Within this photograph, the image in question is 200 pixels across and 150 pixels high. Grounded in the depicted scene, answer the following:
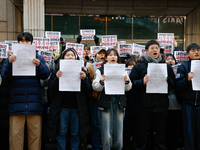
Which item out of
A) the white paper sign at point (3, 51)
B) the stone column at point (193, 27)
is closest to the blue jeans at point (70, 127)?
the white paper sign at point (3, 51)

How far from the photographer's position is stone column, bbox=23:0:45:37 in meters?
8.70

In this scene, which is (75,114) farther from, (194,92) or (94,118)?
(194,92)

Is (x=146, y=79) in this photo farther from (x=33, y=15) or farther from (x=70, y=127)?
(x=33, y=15)

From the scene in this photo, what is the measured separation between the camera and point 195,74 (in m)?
3.97

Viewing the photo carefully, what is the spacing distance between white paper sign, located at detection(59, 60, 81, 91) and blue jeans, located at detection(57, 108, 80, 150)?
434 millimetres

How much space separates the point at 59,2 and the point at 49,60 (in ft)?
20.5

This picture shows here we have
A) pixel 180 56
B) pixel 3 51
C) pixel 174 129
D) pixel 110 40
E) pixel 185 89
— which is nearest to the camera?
pixel 185 89

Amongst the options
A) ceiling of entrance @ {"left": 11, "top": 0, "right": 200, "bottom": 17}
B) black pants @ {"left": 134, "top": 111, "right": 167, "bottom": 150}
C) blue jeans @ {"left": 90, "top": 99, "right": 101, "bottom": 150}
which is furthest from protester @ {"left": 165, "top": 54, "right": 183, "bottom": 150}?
ceiling of entrance @ {"left": 11, "top": 0, "right": 200, "bottom": 17}

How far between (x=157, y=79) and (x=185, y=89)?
2.03ft

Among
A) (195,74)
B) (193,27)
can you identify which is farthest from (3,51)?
(193,27)

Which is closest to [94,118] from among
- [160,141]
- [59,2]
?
[160,141]

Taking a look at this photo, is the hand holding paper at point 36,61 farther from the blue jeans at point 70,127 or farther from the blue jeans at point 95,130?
the blue jeans at point 95,130

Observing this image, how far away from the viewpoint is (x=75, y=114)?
387 cm

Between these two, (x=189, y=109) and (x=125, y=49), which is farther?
(x=125, y=49)
